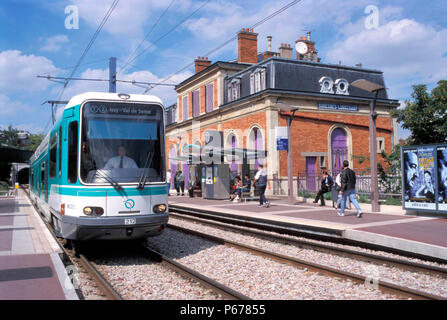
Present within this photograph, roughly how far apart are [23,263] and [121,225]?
1711 mm

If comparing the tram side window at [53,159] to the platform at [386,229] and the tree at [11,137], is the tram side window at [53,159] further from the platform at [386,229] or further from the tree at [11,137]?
the tree at [11,137]

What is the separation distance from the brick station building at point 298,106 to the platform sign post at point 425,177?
38.0 feet

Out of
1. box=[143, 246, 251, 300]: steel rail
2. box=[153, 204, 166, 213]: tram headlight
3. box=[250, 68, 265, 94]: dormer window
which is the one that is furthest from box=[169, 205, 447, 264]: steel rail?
box=[250, 68, 265, 94]: dormer window

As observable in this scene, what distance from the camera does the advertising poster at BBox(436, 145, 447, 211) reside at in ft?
37.8

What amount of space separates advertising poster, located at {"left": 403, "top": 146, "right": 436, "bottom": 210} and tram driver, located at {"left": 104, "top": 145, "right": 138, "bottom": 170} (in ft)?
29.1

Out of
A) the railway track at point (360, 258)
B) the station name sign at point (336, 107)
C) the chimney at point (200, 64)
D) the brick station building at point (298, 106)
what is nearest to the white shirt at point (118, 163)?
the railway track at point (360, 258)

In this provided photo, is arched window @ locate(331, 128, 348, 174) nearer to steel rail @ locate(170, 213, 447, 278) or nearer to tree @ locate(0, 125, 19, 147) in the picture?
steel rail @ locate(170, 213, 447, 278)

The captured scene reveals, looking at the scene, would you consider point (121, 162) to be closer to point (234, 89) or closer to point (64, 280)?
point (64, 280)

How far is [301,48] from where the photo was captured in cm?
3125

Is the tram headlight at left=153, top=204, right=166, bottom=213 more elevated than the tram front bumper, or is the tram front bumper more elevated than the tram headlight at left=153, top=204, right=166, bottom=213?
the tram headlight at left=153, top=204, right=166, bottom=213

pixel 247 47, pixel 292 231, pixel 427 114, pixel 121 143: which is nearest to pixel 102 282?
pixel 121 143
